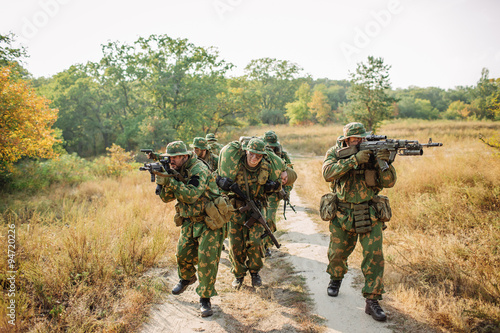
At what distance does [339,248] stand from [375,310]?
2.51 feet

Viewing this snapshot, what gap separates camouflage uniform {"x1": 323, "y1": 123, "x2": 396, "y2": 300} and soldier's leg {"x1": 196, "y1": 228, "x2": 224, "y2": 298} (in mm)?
1496

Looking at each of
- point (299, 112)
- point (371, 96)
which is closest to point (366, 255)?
point (371, 96)

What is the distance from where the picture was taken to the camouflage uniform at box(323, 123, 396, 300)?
11.0 ft

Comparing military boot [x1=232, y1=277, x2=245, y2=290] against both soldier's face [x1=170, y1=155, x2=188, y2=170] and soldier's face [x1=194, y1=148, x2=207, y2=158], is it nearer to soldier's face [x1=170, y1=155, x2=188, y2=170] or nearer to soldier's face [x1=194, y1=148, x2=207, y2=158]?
soldier's face [x1=170, y1=155, x2=188, y2=170]

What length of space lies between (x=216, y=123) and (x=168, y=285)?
20401 mm

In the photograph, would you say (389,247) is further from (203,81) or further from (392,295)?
(203,81)

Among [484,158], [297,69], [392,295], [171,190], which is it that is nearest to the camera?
[171,190]

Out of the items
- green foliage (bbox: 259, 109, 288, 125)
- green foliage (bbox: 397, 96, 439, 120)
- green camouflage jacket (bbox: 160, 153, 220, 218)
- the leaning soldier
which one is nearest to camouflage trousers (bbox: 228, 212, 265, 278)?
the leaning soldier

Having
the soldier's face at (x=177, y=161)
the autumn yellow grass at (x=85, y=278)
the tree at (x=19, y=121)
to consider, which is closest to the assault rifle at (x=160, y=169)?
the soldier's face at (x=177, y=161)

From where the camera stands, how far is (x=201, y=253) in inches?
137

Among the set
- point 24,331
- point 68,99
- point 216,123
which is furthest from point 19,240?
point 68,99

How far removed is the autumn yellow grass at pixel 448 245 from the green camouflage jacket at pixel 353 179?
→ 129cm

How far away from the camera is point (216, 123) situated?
2378cm

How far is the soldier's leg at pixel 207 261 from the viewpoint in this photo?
11.3ft
